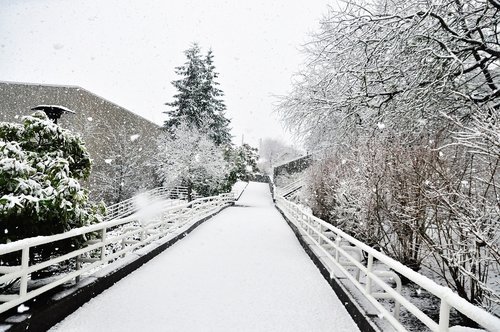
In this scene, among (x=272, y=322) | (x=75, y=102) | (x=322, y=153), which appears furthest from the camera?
(x=75, y=102)

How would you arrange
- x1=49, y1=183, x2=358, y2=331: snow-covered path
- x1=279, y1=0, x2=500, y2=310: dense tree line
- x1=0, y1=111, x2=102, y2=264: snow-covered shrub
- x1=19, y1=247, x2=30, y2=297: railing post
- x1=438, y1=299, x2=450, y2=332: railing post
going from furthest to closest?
x1=279, y1=0, x2=500, y2=310: dense tree line → x1=0, y1=111, x2=102, y2=264: snow-covered shrub → x1=49, y1=183, x2=358, y2=331: snow-covered path → x1=19, y1=247, x2=30, y2=297: railing post → x1=438, y1=299, x2=450, y2=332: railing post

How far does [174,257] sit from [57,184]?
3.55m

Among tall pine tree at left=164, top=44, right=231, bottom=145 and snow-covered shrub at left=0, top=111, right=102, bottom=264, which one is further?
tall pine tree at left=164, top=44, right=231, bottom=145

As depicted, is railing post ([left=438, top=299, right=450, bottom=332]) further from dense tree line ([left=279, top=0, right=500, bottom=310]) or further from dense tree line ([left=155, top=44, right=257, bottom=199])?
dense tree line ([left=155, top=44, right=257, bottom=199])

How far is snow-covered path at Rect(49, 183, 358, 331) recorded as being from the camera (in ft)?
14.7

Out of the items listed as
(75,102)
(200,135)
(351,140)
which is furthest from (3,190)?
(75,102)

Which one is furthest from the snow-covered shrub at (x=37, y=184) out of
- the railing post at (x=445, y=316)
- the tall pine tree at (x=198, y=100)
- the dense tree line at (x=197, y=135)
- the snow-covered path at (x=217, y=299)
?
the tall pine tree at (x=198, y=100)

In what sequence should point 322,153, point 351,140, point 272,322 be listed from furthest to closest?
1. point 322,153
2. point 351,140
3. point 272,322

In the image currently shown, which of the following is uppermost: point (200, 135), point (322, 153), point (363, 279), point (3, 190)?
point (200, 135)

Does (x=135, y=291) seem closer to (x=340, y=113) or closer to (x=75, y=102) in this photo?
(x=340, y=113)

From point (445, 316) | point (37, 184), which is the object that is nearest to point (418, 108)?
point (445, 316)

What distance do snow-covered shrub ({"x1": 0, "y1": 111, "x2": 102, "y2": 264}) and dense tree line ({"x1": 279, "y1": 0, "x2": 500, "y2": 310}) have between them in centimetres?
545

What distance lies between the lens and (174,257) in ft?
28.2

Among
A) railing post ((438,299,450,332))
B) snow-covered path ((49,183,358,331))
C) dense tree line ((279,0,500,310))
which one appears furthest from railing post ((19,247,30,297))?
dense tree line ((279,0,500,310))
